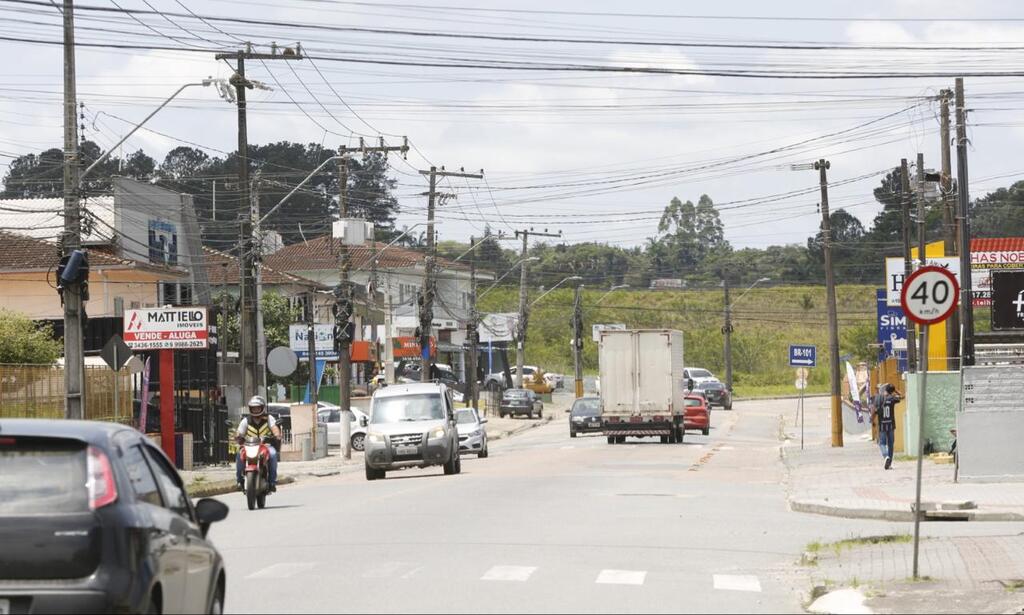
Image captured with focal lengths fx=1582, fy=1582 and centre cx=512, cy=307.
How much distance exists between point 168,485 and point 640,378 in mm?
40960

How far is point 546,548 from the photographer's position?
1633cm

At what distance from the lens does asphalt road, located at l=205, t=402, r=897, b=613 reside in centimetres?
1253

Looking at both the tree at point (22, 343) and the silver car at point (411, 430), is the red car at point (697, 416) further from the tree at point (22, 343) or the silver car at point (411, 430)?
the silver car at point (411, 430)

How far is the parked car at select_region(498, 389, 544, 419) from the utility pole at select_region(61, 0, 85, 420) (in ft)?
177

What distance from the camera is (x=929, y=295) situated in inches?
611

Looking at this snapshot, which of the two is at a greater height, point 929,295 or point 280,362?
point 929,295

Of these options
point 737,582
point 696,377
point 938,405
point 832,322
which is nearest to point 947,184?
point 938,405

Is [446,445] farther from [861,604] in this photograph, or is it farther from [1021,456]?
[861,604]

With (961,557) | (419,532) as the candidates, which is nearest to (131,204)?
(419,532)

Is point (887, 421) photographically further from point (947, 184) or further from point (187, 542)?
point (187, 542)

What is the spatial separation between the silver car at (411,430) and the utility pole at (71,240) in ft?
23.9

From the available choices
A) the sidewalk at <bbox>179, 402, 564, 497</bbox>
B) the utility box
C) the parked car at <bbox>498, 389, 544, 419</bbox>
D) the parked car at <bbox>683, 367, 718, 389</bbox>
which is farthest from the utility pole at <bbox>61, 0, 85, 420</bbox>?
the parked car at <bbox>683, 367, 718, 389</bbox>

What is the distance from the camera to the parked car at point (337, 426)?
51812 millimetres

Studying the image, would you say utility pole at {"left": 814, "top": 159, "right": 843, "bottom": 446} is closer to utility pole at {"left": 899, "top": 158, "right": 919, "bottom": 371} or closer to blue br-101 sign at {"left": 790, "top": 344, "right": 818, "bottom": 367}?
blue br-101 sign at {"left": 790, "top": 344, "right": 818, "bottom": 367}
